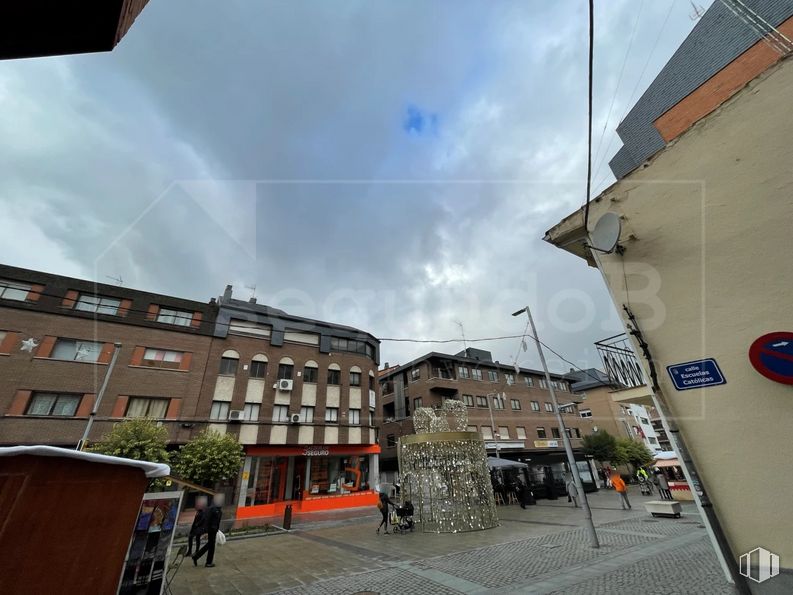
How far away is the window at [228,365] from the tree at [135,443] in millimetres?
7559

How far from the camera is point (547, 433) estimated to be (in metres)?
39.0

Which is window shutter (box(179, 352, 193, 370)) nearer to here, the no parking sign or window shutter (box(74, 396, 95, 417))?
window shutter (box(74, 396, 95, 417))

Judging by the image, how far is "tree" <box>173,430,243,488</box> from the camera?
716 inches

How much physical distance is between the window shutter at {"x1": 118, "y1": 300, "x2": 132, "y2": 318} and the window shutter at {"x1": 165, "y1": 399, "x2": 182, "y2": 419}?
686 cm

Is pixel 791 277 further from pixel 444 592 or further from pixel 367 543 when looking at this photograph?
pixel 367 543

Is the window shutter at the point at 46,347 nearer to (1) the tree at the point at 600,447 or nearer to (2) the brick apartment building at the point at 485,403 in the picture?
(2) the brick apartment building at the point at 485,403

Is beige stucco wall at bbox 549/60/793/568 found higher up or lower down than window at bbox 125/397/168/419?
lower down

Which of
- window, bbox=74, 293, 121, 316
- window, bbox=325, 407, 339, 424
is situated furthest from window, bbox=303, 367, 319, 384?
window, bbox=74, 293, 121, 316

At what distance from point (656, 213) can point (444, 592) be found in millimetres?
7578

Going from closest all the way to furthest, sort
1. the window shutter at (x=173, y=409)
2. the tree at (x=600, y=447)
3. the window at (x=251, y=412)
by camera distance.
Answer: the window shutter at (x=173, y=409) < the window at (x=251, y=412) < the tree at (x=600, y=447)

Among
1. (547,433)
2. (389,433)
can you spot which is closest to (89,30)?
(389,433)

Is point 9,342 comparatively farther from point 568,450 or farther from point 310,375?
point 568,450

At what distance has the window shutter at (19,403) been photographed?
18.3m

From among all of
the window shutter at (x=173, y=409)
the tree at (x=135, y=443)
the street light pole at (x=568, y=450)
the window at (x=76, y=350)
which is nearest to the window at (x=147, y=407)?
the window shutter at (x=173, y=409)
